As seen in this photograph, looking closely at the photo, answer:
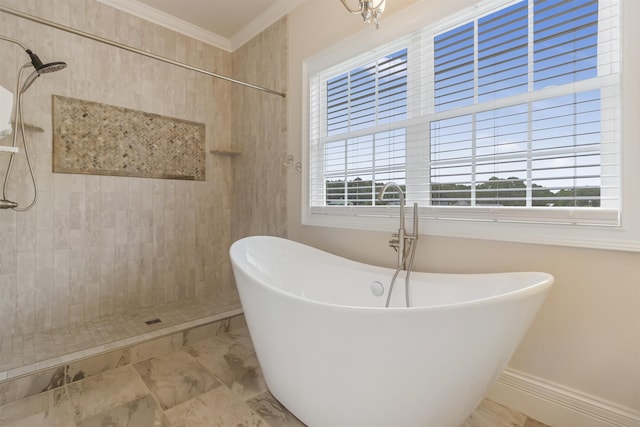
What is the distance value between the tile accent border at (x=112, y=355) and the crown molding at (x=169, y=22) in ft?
8.39

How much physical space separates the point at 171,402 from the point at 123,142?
2025 mm

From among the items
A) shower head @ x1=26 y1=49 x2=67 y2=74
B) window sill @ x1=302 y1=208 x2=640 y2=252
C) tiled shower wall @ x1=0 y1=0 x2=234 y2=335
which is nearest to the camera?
window sill @ x1=302 y1=208 x2=640 y2=252

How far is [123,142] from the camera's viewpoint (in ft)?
8.22

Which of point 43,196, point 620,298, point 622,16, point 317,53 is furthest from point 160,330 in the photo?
point 622,16

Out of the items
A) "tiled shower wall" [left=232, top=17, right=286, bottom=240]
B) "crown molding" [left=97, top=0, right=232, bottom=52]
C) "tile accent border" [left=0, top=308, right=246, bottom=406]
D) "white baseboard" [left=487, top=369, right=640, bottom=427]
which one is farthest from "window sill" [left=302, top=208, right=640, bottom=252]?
"crown molding" [left=97, top=0, right=232, bottom=52]

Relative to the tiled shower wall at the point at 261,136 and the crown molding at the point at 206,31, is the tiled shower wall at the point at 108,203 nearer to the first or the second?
the crown molding at the point at 206,31

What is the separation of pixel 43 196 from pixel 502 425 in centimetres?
307

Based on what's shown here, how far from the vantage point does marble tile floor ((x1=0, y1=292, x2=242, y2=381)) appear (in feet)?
5.51

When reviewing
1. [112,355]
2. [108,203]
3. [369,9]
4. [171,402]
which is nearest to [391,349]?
[171,402]

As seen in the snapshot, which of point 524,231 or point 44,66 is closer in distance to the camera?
point 524,231

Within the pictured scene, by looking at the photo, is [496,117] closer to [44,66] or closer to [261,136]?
[261,136]

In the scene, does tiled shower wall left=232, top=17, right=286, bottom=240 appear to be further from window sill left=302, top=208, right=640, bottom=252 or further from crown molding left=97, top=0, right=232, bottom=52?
window sill left=302, top=208, right=640, bottom=252

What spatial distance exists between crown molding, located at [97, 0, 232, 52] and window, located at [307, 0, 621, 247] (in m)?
1.59

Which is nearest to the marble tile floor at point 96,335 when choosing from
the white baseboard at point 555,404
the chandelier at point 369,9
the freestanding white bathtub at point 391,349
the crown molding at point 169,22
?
the freestanding white bathtub at point 391,349
